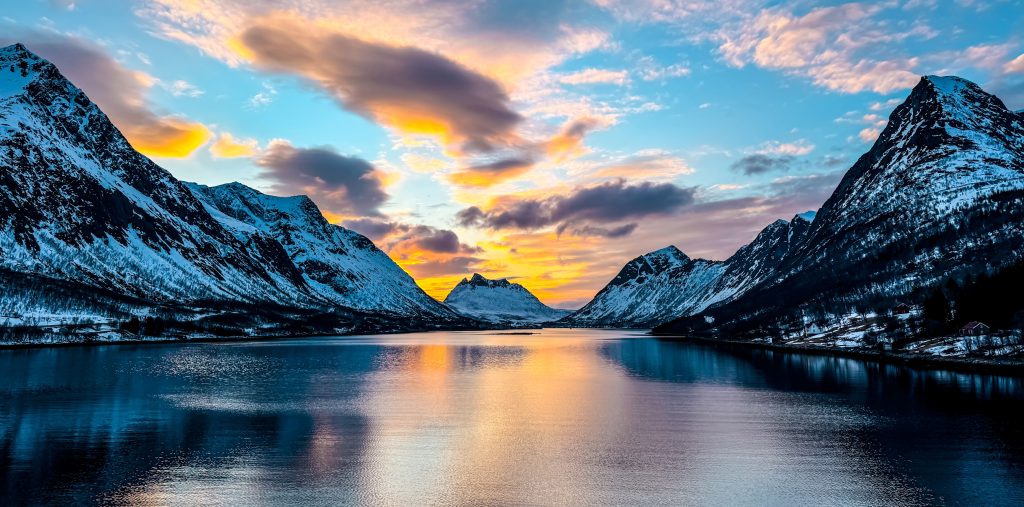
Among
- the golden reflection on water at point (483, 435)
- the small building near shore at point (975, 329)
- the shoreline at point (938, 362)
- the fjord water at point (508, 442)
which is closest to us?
the fjord water at point (508, 442)

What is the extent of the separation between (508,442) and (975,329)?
396 feet

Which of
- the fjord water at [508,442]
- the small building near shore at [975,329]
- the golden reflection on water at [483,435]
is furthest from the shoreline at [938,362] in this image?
the golden reflection on water at [483,435]

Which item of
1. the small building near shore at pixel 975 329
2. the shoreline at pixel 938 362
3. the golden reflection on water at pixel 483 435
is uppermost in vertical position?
the small building near shore at pixel 975 329

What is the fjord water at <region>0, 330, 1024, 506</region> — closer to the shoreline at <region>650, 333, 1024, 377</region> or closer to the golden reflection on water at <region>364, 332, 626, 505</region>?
the golden reflection on water at <region>364, 332, 626, 505</region>

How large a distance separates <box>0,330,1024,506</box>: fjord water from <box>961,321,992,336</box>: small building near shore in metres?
35.5

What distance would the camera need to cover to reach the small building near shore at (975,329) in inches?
5027

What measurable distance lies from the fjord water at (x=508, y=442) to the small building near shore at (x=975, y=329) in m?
35.5

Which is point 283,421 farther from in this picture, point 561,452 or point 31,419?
point 561,452

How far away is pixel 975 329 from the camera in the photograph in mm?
129125

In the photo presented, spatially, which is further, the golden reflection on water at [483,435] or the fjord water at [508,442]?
the golden reflection on water at [483,435]

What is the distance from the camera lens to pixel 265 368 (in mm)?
124312

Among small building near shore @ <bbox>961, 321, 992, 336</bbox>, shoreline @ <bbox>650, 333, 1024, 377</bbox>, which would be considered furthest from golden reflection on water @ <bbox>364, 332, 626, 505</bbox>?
small building near shore @ <bbox>961, 321, 992, 336</bbox>

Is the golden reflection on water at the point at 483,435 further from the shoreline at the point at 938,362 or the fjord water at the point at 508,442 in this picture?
the shoreline at the point at 938,362

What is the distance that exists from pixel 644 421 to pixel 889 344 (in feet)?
387
